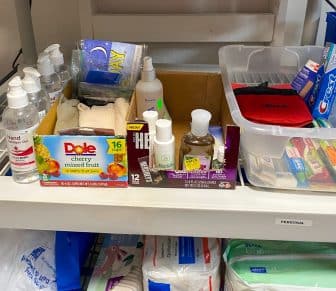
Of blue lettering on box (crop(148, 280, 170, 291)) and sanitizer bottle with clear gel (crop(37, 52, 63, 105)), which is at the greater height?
sanitizer bottle with clear gel (crop(37, 52, 63, 105))

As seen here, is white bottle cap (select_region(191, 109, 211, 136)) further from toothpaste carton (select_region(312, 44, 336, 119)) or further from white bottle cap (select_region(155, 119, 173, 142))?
toothpaste carton (select_region(312, 44, 336, 119))

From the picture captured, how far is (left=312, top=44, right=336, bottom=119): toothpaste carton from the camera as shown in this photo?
747 millimetres

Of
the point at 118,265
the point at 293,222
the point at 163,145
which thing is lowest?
the point at 118,265

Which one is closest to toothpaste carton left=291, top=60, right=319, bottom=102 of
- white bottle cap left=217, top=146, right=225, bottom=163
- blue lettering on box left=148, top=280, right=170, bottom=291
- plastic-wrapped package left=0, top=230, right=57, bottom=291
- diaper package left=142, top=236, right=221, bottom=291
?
white bottle cap left=217, top=146, right=225, bottom=163

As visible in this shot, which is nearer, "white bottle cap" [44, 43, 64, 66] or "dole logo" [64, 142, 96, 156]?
"dole logo" [64, 142, 96, 156]

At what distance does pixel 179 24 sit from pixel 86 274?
0.64 metres

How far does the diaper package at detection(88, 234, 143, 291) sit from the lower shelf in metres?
0.23

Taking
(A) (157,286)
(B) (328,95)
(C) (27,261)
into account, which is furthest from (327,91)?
(C) (27,261)

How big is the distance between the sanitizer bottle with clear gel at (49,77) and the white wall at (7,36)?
32 cm

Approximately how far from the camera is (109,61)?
80 centimetres

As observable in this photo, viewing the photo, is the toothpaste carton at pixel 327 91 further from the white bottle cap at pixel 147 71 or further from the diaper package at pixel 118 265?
the diaper package at pixel 118 265

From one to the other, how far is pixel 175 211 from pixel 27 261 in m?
0.37

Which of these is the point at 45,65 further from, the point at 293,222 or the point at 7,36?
the point at 293,222

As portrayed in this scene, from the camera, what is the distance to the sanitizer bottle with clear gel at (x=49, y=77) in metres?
0.79
